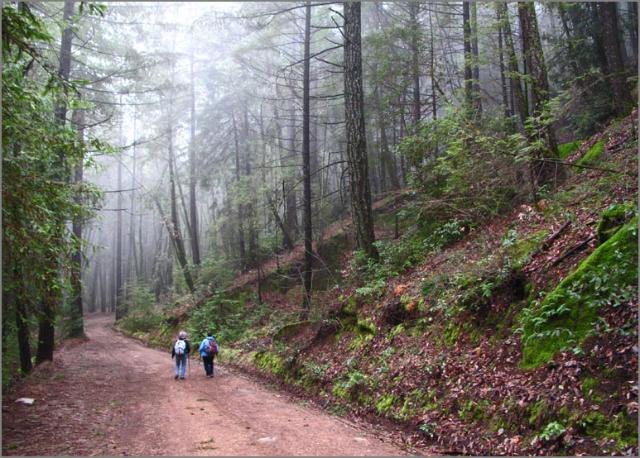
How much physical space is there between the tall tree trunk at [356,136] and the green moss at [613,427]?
7480mm

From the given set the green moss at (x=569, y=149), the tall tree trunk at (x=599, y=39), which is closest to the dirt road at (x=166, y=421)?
the green moss at (x=569, y=149)

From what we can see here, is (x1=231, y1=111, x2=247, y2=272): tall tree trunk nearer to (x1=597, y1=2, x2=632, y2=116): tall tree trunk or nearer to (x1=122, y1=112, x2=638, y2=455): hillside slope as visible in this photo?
(x1=122, y1=112, x2=638, y2=455): hillside slope

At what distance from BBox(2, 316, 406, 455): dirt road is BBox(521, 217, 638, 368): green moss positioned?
2.51 metres

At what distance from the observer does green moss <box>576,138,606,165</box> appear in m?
9.75

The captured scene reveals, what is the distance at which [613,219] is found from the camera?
6.28m

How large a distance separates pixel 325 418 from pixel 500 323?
11.3 feet

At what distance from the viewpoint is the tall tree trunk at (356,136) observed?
1162 centimetres

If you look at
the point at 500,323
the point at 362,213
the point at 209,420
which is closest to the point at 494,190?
the point at 362,213

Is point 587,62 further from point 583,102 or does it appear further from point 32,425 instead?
point 32,425

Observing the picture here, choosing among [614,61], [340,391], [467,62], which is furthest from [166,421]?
[614,61]

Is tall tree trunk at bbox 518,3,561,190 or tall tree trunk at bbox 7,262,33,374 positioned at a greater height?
tall tree trunk at bbox 518,3,561,190

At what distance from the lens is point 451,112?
35.1ft

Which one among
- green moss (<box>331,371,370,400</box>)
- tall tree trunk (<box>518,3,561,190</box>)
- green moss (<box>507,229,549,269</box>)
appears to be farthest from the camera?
tall tree trunk (<box>518,3,561,190</box>)

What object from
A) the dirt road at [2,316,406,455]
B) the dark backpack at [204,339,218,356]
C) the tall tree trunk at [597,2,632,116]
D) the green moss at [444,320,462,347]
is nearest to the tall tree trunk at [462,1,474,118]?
the tall tree trunk at [597,2,632,116]
